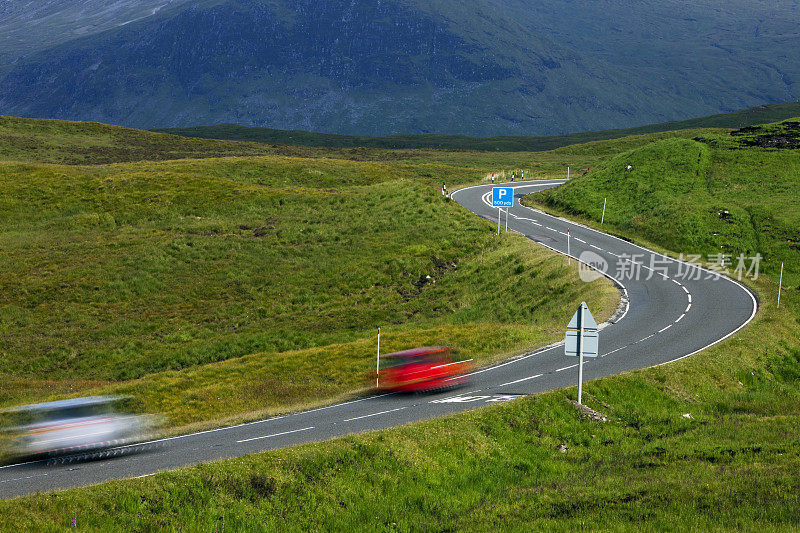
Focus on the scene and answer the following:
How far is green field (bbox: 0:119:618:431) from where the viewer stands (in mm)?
27734

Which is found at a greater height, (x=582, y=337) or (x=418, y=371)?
(x=582, y=337)

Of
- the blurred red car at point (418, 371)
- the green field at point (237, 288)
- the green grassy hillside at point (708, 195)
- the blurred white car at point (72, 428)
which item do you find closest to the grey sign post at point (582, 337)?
the blurred red car at point (418, 371)

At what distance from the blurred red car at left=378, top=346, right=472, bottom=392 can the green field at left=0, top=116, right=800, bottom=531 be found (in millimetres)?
4453

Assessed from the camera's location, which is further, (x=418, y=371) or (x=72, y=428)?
(x=418, y=371)

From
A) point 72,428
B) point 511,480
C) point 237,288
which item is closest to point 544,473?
point 511,480

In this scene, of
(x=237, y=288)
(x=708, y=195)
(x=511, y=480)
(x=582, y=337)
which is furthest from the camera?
(x=708, y=195)

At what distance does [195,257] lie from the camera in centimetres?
5034

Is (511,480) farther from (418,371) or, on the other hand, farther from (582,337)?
(418,371)

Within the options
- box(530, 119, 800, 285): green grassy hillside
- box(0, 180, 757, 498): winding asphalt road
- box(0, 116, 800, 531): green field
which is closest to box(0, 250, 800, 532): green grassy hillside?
box(0, 116, 800, 531): green field

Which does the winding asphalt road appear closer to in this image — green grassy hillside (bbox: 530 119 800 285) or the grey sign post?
the grey sign post

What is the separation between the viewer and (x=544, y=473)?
1586cm

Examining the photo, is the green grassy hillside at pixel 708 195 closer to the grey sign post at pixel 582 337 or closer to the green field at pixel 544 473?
the green field at pixel 544 473

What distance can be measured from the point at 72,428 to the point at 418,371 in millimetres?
10635

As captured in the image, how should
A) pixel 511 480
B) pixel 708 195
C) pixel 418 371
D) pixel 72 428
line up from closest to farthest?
pixel 511 480 < pixel 72 428 < pixel 418 371 < pixel 708 195
